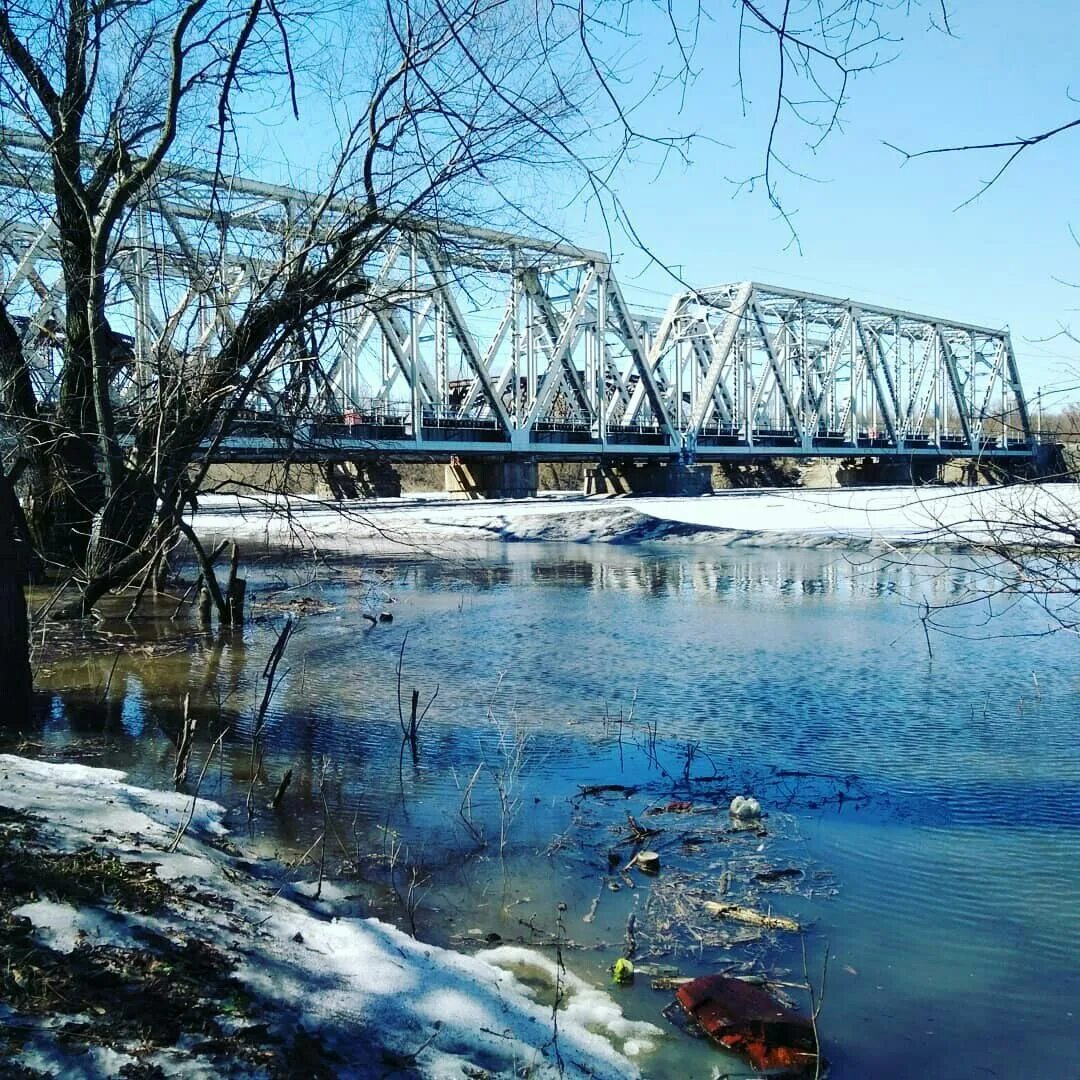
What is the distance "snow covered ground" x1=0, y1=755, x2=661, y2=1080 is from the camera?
2518 millimetres

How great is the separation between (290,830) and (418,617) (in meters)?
8.14

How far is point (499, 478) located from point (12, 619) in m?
34.2

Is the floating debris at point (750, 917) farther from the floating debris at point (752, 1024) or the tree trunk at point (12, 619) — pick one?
the tree trunk at point (12, 619)

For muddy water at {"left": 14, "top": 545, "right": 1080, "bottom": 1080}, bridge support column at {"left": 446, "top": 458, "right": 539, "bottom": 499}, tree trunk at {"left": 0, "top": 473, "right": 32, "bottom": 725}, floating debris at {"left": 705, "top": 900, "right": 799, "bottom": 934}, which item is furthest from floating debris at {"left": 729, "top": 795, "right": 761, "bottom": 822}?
bridge support column at {"left": 446, "top": 458, "right": 539, "bottom": 499}

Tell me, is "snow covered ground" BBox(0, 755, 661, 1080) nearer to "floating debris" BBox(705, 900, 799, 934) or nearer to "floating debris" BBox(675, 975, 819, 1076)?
"floating debris" BBox(675, 975, 819, 1076)

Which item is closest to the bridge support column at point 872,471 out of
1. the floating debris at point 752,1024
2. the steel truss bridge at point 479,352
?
the steel truss bridge at point 479,352

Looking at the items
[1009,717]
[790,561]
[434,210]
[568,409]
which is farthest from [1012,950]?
[568,409]

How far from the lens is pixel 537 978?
12.2 ft

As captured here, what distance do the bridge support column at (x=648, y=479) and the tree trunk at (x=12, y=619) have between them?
3945 cm

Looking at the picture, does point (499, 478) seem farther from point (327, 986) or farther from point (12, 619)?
point (327, 986)

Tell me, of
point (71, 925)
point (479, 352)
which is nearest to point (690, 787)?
point (71, 925)

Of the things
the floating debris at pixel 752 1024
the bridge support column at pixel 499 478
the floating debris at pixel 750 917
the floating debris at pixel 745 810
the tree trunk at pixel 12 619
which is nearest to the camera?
the floating debris at pixel 752 1024

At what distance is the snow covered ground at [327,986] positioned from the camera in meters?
2.52

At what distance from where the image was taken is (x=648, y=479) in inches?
1832
